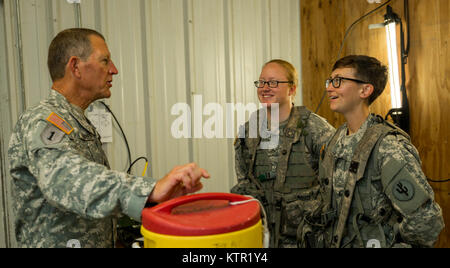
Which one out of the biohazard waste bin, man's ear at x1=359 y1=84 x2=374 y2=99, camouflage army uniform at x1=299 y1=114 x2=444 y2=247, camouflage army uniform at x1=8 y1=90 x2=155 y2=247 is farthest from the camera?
man's ear at x1=359 y1=84 x2=374 y2=99

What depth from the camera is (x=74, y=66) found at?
1.62 metres

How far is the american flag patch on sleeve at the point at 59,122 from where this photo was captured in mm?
1322

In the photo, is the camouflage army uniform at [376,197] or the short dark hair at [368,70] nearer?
the camouflage army uniform at [376,197]

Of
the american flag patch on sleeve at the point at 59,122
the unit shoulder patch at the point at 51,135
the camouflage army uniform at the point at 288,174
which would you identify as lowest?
the camouflage army uniform at the point at 288,174

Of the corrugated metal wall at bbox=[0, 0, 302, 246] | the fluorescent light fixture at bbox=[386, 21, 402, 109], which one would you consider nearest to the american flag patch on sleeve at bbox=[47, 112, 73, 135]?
the corrugated metal wall at bbox=[0, 0, 302, 246]

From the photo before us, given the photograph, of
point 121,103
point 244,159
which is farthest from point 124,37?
point 244,159

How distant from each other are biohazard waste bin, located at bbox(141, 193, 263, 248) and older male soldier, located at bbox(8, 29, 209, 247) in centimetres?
11

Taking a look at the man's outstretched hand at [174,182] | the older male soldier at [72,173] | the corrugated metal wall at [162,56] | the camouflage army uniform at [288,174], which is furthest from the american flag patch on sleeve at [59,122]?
the camouflage army uniform at [288,174]

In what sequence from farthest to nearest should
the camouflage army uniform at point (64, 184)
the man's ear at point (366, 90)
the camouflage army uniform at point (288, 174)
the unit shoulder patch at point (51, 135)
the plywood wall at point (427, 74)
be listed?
the camouflage army uniform at point (288, 174)
the plywood wall at point (427, 74)
the man's ear at point (366, 90)
the unit shoulder patch at point (51, 135)
the camouflage army uniform at point (64, 184)

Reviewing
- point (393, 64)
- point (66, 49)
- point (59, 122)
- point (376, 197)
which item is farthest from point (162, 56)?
point (376, 197)

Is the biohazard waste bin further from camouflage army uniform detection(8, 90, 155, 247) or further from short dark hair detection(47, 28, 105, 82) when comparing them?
short dark hair detection(47, 28, 105, 82)

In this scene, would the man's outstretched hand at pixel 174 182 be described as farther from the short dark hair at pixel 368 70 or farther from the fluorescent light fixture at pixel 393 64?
the fluorescent light fixture at pixel 393 64

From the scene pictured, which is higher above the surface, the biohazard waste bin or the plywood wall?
the plywood wall

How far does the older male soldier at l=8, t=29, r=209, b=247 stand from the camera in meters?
1.13
